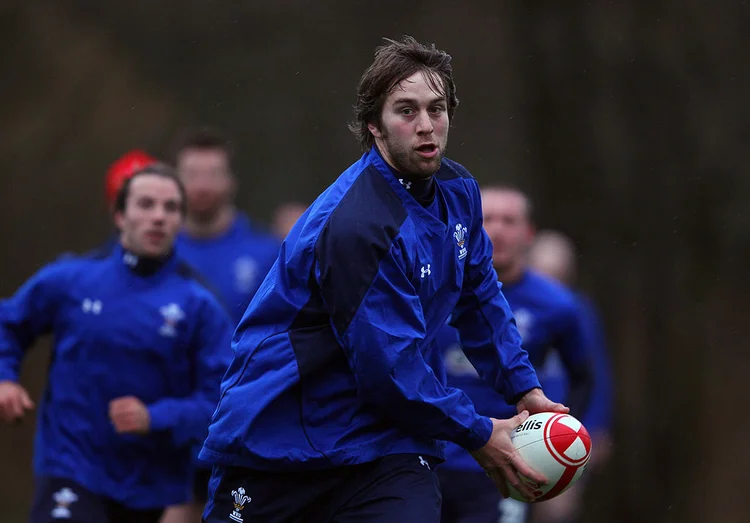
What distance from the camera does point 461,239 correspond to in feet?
17.6

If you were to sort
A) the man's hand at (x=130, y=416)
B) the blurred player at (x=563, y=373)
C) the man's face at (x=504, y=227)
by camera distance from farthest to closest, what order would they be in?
the blurred player at (x=563, y=373) → the man's face at (x=504, y=227) → the man's hand at (x=130, y=416)

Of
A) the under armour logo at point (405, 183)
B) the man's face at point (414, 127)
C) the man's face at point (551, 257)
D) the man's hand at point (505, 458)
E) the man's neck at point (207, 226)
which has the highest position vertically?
the man's face at point (414, 127)

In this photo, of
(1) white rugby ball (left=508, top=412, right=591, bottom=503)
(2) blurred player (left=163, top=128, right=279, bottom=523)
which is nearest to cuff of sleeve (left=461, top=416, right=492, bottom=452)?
(1) white rugby ball (left=508, top=412, right=591, bottom=503)

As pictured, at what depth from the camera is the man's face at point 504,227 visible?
834cm

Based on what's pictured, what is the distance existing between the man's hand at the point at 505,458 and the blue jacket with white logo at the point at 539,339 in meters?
2.47

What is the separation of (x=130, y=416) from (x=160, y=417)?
0.55ft

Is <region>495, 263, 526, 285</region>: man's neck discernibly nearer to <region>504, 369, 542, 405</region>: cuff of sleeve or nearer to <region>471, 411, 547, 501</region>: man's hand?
<region>504, 369, 542, 405</region>: cuff of sleeve

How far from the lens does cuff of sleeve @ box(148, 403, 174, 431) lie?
7.10 m

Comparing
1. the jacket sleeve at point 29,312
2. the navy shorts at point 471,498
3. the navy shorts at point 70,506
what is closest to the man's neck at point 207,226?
the jacket sleeve at point 29,312

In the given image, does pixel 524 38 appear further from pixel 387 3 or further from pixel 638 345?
pixel 387 3

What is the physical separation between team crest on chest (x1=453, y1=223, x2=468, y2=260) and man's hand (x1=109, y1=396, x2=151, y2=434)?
7.73 feet

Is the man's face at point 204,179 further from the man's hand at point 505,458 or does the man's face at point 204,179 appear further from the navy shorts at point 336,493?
the man's hand at point 505,458

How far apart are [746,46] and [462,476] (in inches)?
218

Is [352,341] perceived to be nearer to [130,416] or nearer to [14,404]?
[130,416]
